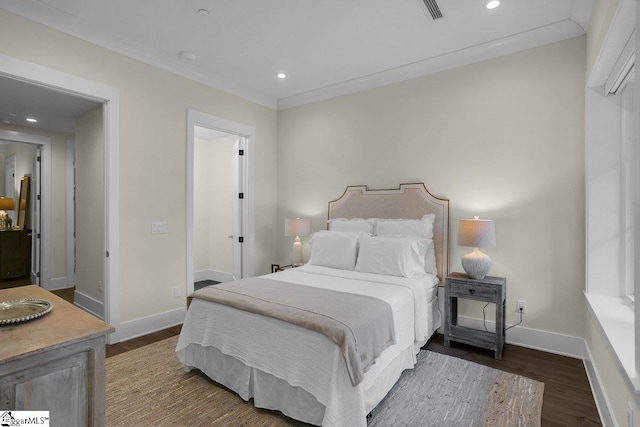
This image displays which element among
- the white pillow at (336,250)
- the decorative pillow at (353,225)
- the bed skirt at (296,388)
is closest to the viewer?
the bed skirt at (296,388)

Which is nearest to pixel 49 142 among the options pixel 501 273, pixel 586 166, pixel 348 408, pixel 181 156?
pixel 181 156

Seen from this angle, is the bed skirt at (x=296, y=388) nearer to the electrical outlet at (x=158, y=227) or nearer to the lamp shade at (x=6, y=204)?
the electrical outlet at (x=158, y=227)

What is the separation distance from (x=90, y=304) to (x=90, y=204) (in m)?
1.16

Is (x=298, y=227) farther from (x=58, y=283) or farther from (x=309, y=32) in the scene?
(x=58, y=283)

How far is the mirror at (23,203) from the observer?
5613 millimetres

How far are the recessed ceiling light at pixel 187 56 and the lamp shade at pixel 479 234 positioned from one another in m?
3.26

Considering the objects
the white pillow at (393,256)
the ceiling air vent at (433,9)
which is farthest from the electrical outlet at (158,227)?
the ceiling air vent at (433,9)

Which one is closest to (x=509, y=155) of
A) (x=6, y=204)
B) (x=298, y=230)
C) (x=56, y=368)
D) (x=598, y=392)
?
(x=598, y=392)

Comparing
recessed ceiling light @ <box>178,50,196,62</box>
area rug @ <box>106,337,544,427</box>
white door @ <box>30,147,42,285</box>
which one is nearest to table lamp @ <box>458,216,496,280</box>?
area rug @ <box>106,337,544,427</box>

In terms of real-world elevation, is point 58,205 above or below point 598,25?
below

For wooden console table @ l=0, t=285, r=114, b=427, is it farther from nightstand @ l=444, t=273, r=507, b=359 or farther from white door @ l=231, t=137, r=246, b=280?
white door @ l=231, t=137, r=246, b=280

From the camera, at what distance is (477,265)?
2932 millimetres

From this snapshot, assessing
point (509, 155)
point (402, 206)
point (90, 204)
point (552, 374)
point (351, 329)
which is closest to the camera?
point (351, 329)

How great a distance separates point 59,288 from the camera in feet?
17.2
